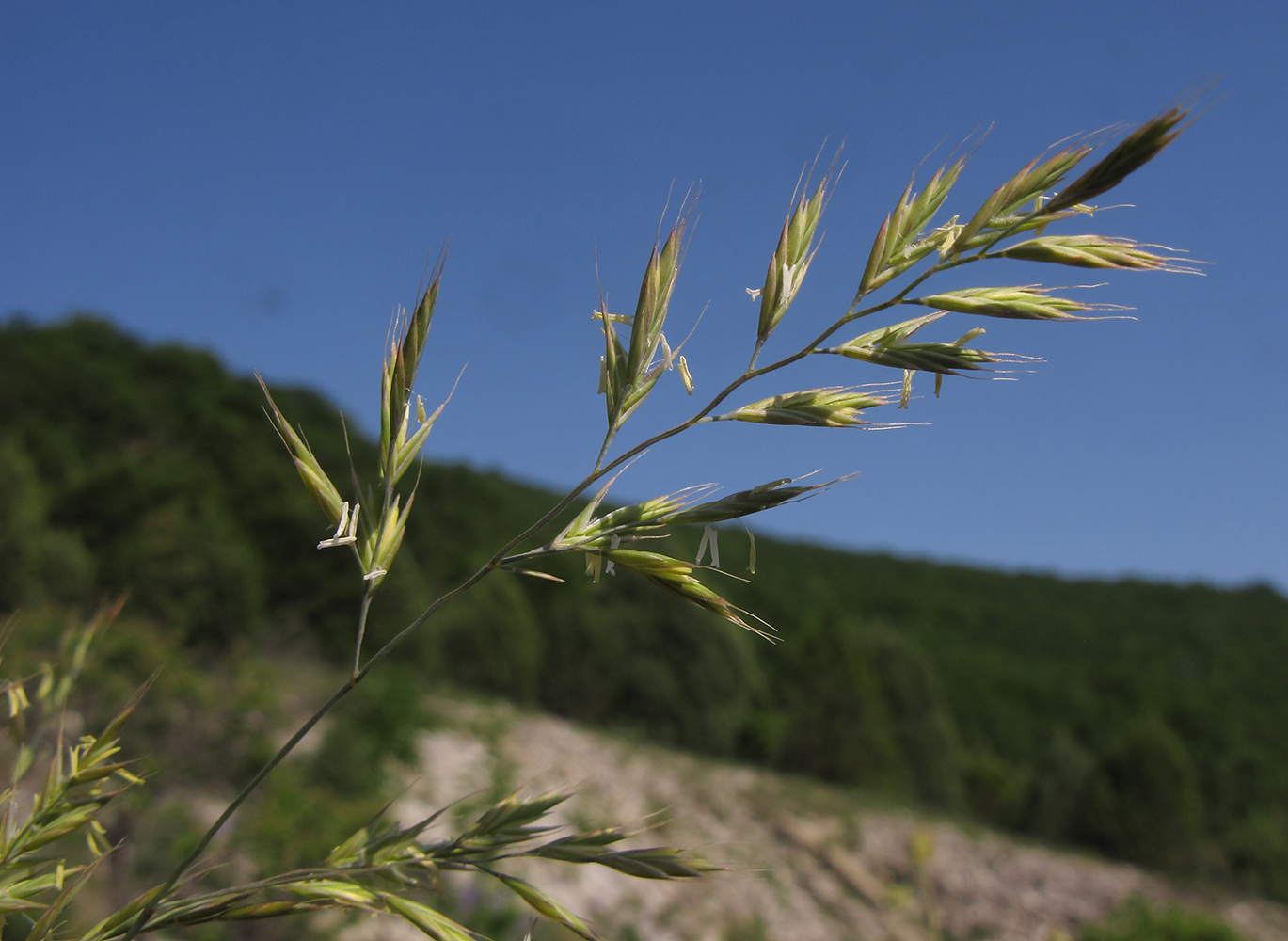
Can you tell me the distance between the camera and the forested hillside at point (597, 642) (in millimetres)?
11977

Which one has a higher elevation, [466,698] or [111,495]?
[111,495]

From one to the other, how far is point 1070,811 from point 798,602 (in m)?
8.66

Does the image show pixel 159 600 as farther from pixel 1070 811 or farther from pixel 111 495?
pixel 1070 811

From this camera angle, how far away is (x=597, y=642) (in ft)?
48.3

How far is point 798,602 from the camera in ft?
72.0

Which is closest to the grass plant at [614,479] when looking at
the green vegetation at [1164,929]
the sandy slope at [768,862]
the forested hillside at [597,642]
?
the sandy slope at [768,862]

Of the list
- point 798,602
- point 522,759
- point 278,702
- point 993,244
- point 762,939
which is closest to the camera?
point 993,244

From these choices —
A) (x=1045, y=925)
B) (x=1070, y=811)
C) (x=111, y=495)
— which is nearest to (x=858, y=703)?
(x=1070, y=811)

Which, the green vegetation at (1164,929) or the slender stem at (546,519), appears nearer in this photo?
the slender stem at (546,519)

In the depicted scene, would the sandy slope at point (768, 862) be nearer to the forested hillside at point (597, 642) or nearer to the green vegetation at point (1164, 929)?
the green vegetation at point (1164, 929)

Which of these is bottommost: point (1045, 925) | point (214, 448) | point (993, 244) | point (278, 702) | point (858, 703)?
point (1045, 925)

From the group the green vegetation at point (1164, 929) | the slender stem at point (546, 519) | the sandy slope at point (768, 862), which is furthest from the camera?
the sandy slope at point (768, 862)

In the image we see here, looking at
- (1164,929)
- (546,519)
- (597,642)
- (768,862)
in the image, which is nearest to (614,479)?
(546,519)

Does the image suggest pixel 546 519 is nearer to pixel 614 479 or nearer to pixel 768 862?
pixel 614 479
